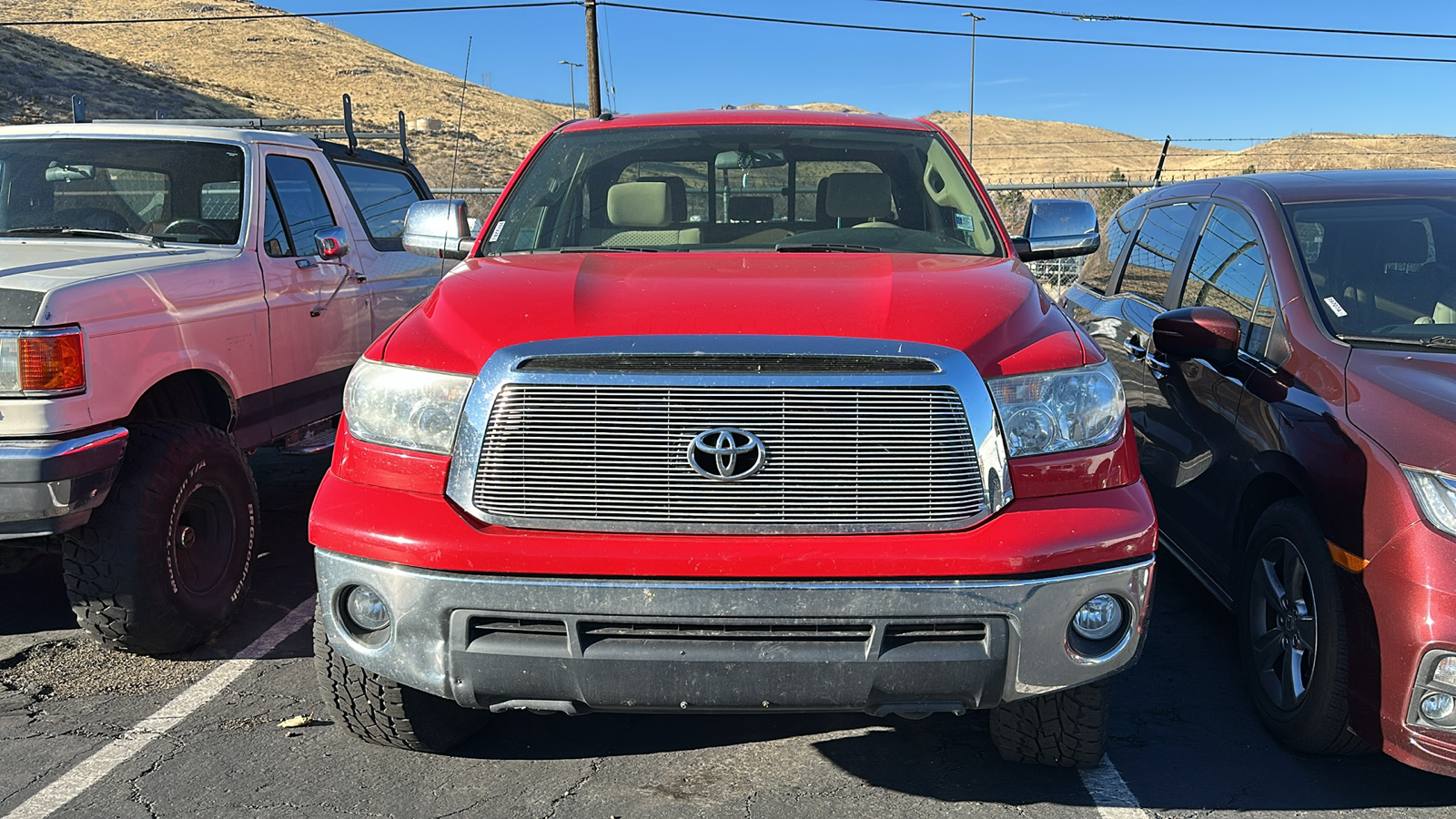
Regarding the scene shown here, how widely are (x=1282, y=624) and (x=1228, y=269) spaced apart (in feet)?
5.02

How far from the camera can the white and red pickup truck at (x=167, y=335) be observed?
12.1 feet

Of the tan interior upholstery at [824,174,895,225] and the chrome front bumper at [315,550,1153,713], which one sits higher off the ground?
the tan interior upholstery at [824,174,895,225]

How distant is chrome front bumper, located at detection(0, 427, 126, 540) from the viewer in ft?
11.7

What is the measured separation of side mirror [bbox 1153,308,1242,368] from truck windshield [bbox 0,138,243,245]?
408 centimetres

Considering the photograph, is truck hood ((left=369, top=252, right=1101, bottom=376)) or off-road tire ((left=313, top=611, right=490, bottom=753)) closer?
truck hood ((left=369, top=252, right=1101, bottom=376))

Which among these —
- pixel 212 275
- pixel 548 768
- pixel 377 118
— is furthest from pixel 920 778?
pixel 377 118

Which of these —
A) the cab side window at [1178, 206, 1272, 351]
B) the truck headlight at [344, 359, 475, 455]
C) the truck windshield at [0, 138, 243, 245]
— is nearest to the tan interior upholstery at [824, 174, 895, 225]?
the cab side window at [1178, 206, 1272, 351]

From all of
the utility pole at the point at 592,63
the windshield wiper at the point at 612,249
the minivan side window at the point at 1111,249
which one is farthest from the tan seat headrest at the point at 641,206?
the utility pole at the point at 592,63

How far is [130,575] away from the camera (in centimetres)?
392

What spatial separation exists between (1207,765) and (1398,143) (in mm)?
82344

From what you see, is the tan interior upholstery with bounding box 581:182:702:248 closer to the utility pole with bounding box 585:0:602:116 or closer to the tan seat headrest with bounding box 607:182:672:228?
the tan seat headrest with bounding box 607:182:672:228

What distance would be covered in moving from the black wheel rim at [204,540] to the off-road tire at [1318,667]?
3.80 meters

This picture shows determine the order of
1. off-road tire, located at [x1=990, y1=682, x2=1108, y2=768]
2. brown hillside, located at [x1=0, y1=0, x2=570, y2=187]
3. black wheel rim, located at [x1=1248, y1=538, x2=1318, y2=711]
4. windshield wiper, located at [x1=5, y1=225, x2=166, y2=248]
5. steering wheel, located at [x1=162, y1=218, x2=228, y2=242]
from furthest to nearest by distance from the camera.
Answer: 1. brown hillside, located at [x1=0, y1=0, x2=570, y2=187]
2. steering wheel, located at [x1=162, y1=218, x2=228, y2=242]
3. windshield wiper, located at [x1=5, y1=225, x2=166, y2=248]
4. black wheel rim, located at [x1=1248, y1=538, x2=1318, y2=711]
5. off-road tire, located at [x1=990, y1=682, x2=1108, y2=768]

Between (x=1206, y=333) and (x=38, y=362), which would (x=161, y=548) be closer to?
(x=38, y=362)
